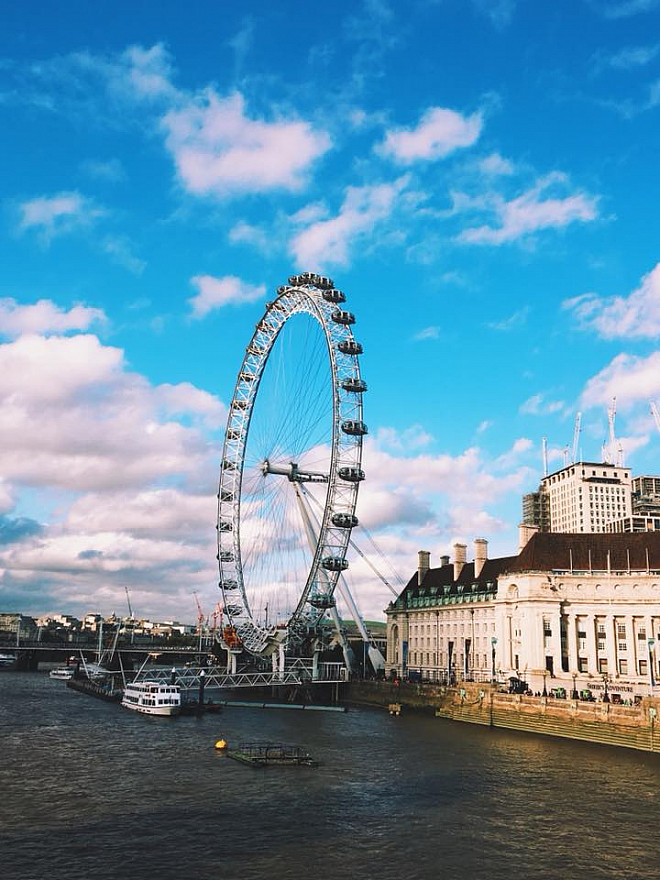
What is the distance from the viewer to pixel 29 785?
145 feet

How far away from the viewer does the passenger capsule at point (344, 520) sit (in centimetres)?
9138

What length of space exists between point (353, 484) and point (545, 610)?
88.9 ft

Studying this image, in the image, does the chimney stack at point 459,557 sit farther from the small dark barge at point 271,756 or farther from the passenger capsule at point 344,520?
the small dark barge at point 271,756

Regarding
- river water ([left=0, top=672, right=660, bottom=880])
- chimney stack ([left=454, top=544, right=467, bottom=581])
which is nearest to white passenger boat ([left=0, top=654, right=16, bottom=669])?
chimney stack ([left=454, top=544, right=467, bottom=581])

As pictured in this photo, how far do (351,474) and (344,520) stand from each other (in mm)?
5227

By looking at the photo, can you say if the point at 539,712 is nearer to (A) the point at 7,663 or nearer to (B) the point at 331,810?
(B) the point at 331,810

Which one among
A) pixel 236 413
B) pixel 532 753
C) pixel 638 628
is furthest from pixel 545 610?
pixel 236 413

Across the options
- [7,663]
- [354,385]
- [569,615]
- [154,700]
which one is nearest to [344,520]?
[354,385]

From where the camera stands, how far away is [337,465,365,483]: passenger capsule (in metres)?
91.9

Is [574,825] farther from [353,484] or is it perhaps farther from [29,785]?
[353,484]

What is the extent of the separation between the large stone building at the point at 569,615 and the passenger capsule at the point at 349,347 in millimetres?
32917

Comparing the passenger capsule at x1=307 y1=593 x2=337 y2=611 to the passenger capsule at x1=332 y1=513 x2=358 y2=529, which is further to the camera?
the passenger capsule at x1=307 y1=593 x2=337 y2=611

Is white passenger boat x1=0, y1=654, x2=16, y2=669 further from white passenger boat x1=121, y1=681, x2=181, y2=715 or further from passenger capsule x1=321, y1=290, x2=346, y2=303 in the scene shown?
passenger capsule x1=321, y1=290, x2=346, y2=303

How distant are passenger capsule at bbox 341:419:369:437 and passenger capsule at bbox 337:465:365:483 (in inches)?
156
